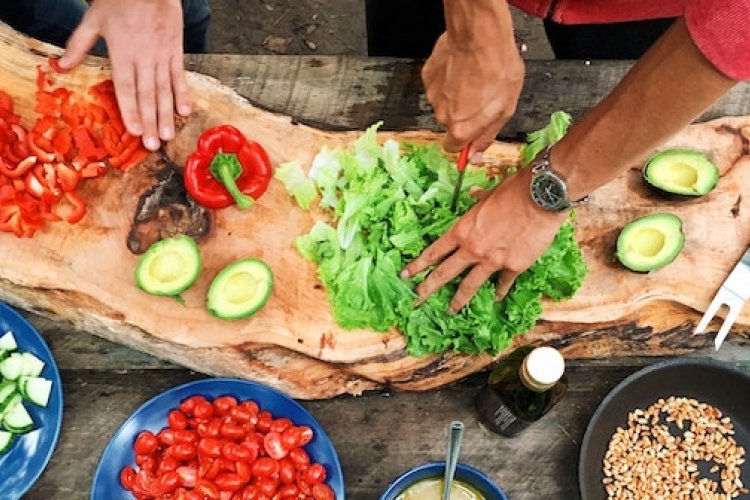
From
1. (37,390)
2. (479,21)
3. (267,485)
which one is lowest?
(267,485)

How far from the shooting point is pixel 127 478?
1.92 meters

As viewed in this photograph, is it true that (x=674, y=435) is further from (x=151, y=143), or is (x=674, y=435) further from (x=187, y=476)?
(x=151, y=143)

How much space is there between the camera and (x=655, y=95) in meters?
1.46

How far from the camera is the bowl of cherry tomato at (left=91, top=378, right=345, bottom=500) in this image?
6.29 feet

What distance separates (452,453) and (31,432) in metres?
1.03

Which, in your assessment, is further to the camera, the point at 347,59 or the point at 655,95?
the point at 347,59

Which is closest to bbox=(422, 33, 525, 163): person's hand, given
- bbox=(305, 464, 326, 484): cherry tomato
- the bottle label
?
the bottle label

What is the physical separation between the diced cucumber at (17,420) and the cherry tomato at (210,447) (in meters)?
0.42

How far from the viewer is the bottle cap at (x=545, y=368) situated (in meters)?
1.68

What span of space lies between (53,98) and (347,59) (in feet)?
2.65

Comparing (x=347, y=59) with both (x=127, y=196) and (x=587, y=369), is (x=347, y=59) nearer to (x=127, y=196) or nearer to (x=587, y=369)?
(x=127, y=196)

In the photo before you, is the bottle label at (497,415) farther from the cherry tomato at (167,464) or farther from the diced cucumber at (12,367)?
the diced cucumber at (12,367)

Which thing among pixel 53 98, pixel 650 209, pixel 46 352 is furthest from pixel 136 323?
pixel 650 209

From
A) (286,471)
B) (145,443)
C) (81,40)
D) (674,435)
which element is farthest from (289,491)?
(81,40)
